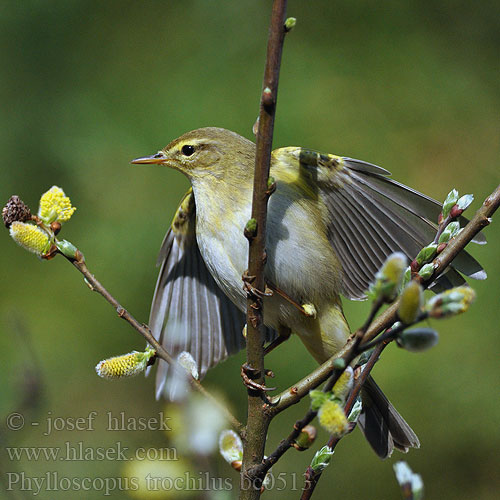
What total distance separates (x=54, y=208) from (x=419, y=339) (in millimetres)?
880

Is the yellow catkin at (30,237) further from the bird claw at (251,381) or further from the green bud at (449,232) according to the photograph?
the green bud at (449,232)

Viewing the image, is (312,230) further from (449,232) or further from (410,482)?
(410,482)

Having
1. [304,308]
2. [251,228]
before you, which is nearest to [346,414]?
[251,228]

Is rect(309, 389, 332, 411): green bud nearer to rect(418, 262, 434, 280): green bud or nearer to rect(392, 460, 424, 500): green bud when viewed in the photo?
rect(392, 460, 424, 500): green bud

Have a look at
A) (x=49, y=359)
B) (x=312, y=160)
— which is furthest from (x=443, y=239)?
(x=49, y=359)

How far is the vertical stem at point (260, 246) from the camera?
48.1 inches

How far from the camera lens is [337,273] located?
259 cm

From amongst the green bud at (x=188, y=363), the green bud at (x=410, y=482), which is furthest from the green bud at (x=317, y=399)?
the green bud at (x=188, y=363)

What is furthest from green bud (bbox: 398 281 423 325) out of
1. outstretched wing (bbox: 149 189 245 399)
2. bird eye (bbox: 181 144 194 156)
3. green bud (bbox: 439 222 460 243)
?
outstretched wing (bbox: 149 189 245 399)

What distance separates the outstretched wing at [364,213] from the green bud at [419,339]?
1.40 metres

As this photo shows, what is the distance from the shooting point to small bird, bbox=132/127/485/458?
92.7 inches

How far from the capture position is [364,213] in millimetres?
2584

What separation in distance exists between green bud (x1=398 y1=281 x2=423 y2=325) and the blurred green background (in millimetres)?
2021

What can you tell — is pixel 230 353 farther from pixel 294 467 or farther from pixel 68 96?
pixel 68 96
